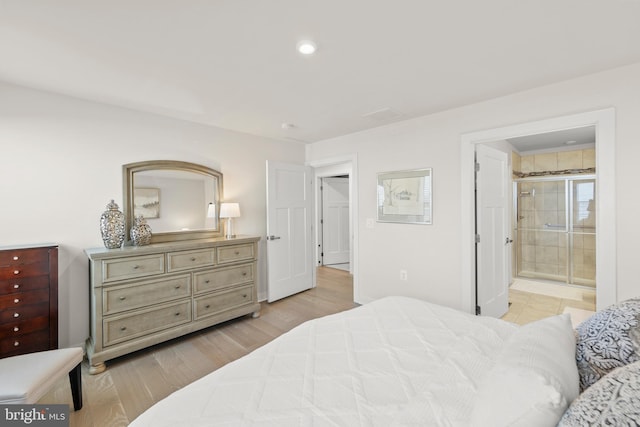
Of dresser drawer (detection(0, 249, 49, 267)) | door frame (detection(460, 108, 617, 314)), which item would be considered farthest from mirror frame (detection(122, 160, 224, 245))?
door frame (detection(460, 108, 617, 314))

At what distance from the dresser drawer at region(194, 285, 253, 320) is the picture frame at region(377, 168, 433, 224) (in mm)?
1913

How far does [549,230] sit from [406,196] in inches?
141

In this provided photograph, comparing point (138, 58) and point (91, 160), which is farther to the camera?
point (91, 160)

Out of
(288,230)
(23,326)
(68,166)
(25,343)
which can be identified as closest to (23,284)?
(23,326)

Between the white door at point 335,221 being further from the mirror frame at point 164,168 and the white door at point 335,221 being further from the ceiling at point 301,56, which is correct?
the ceiling at point 301,56

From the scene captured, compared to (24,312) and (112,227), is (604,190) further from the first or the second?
(24,312)

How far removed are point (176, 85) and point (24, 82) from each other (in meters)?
1.19

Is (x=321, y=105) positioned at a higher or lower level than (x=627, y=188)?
higher

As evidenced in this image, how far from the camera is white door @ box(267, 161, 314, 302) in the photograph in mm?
3881

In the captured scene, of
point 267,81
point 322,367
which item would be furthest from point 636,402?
point 267,81

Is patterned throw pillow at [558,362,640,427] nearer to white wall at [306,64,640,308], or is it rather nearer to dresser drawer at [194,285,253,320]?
white wall at [306,64,640,308]

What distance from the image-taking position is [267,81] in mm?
2252

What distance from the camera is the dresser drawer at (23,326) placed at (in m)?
2.04

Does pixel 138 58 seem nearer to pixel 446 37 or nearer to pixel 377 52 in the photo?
pixel 377 52
